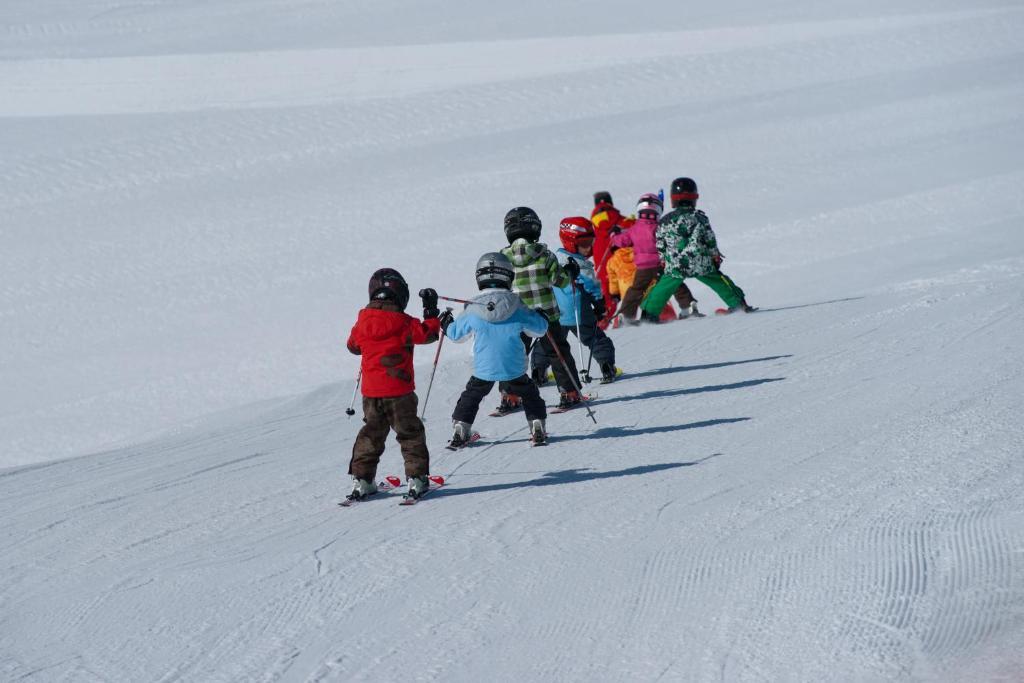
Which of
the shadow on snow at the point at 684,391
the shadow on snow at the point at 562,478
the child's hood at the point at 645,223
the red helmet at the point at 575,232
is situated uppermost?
the child's hood at the point at 645,223

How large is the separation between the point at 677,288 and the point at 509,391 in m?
5.46

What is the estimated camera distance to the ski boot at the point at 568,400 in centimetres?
995

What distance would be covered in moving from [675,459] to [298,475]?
97.4 inches

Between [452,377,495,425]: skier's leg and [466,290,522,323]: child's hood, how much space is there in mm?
495

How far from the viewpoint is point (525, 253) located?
9.48 metres

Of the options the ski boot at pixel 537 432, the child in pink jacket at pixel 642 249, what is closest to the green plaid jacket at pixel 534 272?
the ski boot at pixel 537 432

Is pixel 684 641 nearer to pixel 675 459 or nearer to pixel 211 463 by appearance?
pixel 675 459

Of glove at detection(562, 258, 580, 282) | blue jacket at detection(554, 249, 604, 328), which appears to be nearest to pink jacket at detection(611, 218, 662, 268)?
blue jacket at detection(554, 249, 604, 328)

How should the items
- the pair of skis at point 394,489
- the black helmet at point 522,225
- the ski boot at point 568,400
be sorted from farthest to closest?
the ski boot at point 568,400, the black helmet at point 522,225, the pair of skis at point 394,489

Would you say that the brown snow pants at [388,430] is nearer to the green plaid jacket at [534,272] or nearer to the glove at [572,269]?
the green plaid jacket at [534,272]

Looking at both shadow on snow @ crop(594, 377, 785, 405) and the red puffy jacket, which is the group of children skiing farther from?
shadow on snow @ crop(594, 377, 785, 405)

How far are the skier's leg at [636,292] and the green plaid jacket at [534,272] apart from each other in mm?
4494

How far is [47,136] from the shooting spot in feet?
82.6

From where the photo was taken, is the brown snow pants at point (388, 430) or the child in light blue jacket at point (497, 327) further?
the child in light blue jacket at point (497, 327)
